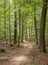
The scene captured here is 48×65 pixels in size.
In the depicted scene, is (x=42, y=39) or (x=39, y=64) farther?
(x=42, y=39)

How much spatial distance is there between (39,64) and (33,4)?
366 inches

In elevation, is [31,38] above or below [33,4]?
below

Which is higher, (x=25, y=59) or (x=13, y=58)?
(x=25, y=59)

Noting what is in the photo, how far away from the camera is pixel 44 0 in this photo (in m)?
16.6

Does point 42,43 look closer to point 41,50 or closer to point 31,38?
point 41,50

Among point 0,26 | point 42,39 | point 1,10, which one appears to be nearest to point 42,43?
point 42,39

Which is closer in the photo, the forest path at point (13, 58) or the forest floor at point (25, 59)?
the forest floor at point (25, 59)

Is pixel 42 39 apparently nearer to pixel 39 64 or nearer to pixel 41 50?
pixel 41 50

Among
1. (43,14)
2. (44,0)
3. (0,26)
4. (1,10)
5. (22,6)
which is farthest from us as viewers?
(0,26)

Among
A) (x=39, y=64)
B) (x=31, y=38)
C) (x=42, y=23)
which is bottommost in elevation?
(x=31, y=38)

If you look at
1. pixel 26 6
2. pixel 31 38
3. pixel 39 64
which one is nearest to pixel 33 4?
pixel 26 6

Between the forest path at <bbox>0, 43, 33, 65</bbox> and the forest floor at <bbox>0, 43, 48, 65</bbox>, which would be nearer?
the forest floor at <bbox>0, 43, 48, 65</bbox>

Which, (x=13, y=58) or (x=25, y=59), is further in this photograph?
(x=13, y=58)

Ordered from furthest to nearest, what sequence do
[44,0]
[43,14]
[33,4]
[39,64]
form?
[33,4] → [43,14] → [44,0] → [39,64]
